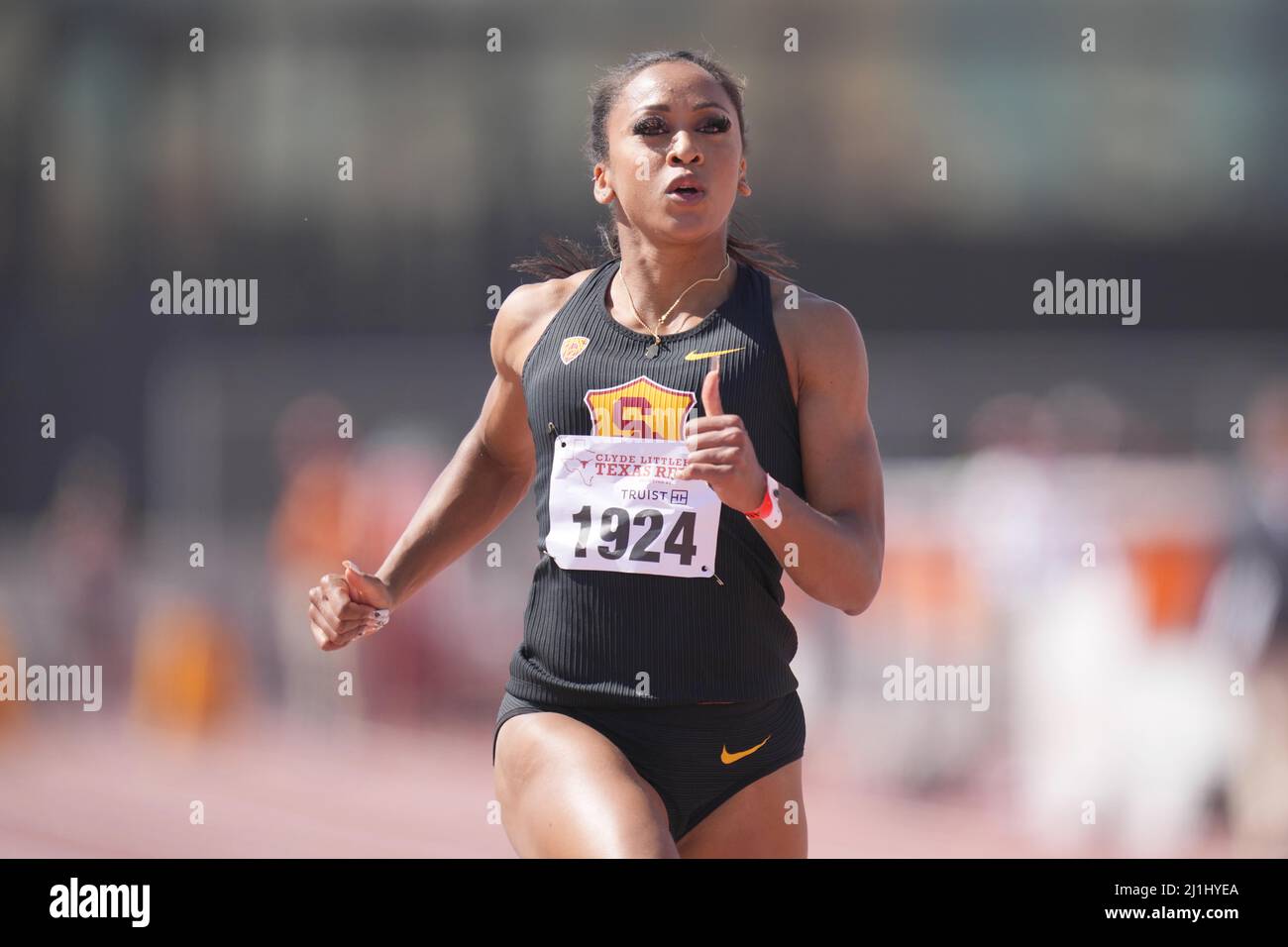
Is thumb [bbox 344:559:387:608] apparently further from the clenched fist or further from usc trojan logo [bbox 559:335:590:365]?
usc trojan logo [bbox 559:335:590:365]

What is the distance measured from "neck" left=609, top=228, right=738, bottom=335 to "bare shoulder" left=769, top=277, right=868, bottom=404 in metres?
0.13

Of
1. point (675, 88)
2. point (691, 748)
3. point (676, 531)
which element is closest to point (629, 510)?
point (676, 531)

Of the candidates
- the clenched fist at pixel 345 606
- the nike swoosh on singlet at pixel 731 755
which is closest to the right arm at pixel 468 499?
the clenched fist at pixel 345 606

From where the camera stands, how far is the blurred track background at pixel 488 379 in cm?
728

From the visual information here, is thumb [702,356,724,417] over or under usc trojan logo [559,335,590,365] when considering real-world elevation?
under

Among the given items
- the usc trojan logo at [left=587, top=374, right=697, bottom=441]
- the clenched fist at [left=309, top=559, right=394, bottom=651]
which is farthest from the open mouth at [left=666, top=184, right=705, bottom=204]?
the clenched fist at [left=309, top=559, right=394, bottom=651]

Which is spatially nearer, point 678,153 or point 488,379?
point 678,153

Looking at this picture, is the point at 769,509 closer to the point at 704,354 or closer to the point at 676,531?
the point at 676,531

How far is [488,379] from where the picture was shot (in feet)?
35.4

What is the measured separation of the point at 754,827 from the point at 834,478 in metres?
0.60

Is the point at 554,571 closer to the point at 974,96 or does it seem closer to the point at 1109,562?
the point at 1109,562

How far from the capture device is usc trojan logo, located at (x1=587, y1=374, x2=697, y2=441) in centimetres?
245

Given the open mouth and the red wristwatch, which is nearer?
the red wristwatch

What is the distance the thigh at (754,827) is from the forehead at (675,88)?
1161 millimetres
